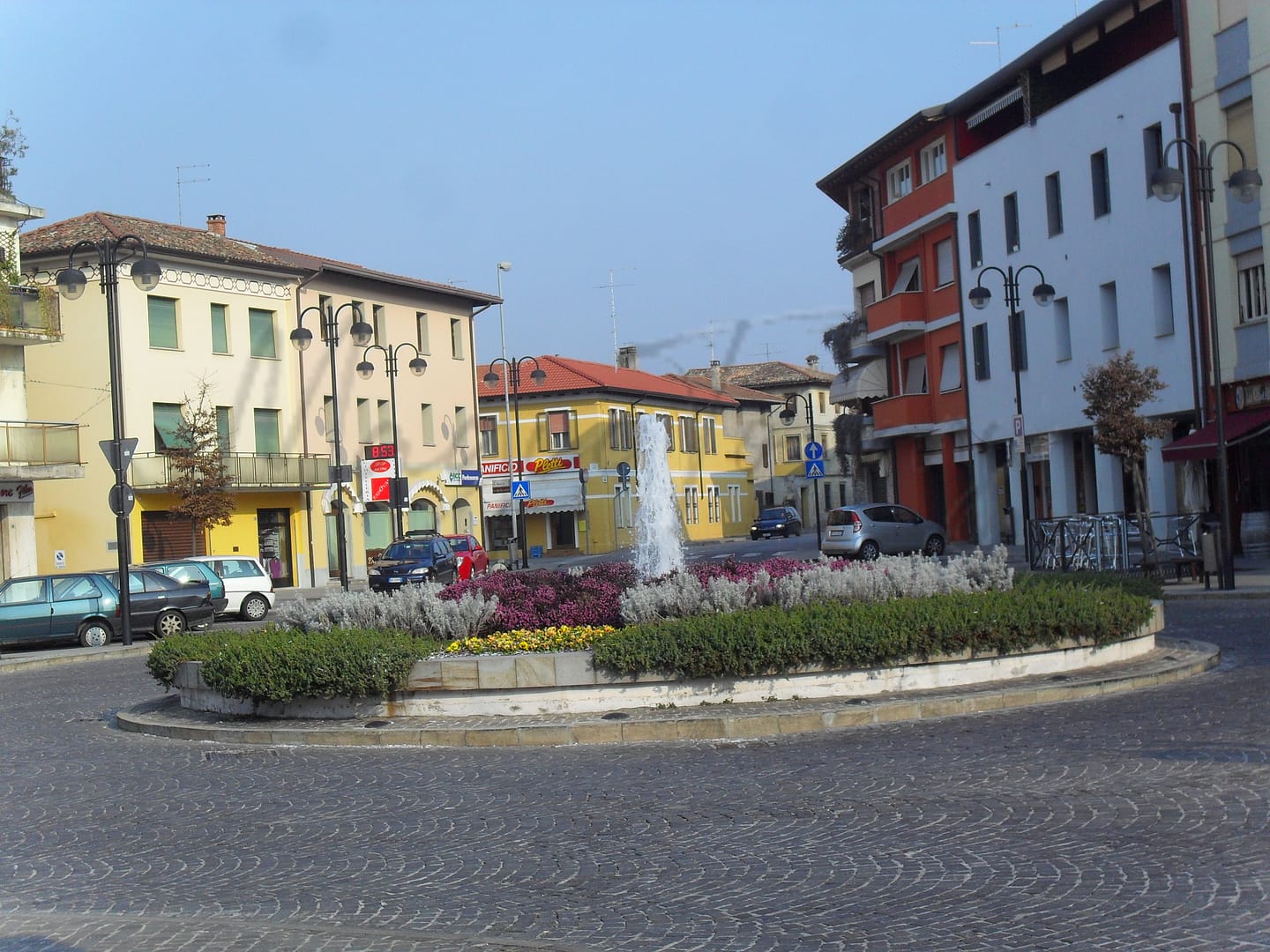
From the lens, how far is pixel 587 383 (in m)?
77.8

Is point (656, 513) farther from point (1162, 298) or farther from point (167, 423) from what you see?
point (167, 423)

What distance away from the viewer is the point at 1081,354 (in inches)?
1535

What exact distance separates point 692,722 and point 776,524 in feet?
216

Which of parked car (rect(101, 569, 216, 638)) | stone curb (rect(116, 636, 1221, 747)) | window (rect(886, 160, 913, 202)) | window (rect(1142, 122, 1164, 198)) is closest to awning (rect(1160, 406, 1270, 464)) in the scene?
window (rect(1142, 122, 1164, 198))

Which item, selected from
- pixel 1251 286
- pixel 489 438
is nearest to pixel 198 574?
pixel 1251 286

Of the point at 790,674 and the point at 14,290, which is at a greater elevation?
the point at 14,290

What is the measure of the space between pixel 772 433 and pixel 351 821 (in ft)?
315

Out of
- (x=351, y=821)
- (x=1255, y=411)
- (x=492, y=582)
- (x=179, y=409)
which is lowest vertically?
(x=351, y=821)

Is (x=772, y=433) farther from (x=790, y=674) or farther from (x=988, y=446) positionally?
(x=790, y=674)

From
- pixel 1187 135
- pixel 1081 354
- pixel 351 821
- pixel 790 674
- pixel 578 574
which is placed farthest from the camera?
pixel 1081 354

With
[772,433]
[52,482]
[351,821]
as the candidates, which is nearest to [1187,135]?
[351,821]

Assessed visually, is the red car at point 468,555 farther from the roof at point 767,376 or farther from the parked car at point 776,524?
the roof at point 767,376

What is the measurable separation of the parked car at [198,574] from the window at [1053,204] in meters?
23.4

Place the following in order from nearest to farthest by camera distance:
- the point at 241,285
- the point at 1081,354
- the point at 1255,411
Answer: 1. the point at 1255,411
2. the point at 1081,354
3. the point at 241,285
